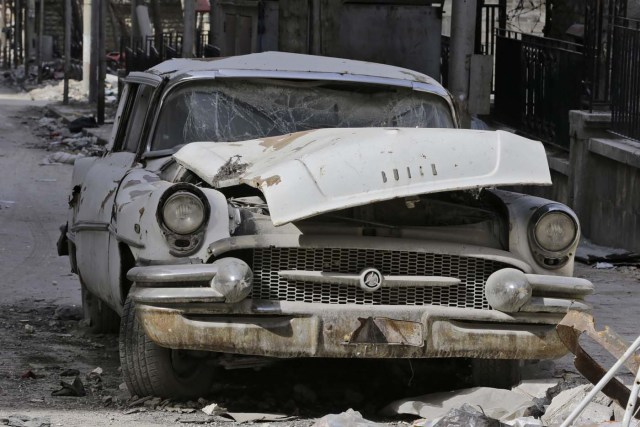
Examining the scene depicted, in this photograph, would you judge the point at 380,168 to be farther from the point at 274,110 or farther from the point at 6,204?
the point at 6,204

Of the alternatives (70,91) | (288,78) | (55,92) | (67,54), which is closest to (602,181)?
(288,78)

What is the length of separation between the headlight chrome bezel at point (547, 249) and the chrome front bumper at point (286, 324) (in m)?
0.31

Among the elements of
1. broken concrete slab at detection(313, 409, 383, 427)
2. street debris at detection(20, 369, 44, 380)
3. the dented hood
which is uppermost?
the dented hood

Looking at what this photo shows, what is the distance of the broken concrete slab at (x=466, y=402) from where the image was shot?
5969 millimetres

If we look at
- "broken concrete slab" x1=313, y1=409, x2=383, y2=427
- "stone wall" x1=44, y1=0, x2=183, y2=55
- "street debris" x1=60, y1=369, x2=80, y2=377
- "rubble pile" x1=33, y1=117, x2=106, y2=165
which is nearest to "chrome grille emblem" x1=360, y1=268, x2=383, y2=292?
"broken concrete slab" x1=313, y1=409, x2=383, y2=427

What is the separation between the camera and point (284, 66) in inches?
295

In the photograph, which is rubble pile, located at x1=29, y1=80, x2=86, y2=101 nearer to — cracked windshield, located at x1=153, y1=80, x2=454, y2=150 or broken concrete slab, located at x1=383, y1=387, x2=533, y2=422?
cracked windshield, located at x1=153, y1=80, x2=454, y2=150

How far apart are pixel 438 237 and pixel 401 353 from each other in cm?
55

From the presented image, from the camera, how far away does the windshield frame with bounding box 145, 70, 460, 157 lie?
7.24m

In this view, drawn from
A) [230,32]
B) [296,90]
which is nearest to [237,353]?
[296,90]

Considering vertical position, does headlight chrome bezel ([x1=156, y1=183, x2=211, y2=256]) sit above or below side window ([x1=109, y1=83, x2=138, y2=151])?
below

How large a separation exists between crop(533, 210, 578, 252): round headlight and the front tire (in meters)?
1.62

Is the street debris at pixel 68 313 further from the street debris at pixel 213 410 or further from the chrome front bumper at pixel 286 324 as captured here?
the chrome front bumper at pixel 286 324

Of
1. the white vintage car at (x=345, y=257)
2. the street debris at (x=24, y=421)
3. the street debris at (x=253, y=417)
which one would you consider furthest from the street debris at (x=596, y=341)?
the street debris at (x=24, y=421)
